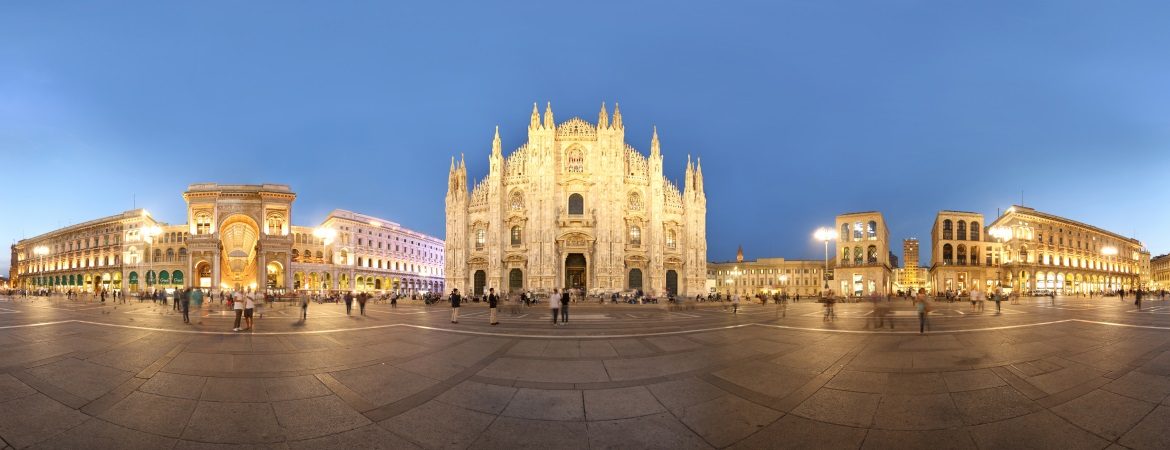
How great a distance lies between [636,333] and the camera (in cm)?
1486

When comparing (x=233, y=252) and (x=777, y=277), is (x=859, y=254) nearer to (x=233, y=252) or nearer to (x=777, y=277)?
(x=777, y=277)

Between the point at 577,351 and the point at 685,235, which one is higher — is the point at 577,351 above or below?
below

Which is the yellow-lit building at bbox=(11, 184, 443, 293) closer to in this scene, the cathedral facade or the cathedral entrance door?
the cathedral facade

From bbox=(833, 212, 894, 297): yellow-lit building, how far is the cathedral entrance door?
38021 millimetres

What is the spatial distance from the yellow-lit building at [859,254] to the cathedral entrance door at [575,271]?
38.0 meters

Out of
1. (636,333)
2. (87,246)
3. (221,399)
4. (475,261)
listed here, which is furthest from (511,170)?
(87,246)

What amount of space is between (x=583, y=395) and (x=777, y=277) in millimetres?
116927

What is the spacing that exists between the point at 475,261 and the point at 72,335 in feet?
144

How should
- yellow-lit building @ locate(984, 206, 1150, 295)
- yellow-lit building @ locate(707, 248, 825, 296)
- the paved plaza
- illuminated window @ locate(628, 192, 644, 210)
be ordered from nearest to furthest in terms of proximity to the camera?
the paved plaza
illuminated window @ locate(628, 192, 644, 210)
yellow-lit building @ locate(984, 206, 1150, 295)
yellow-lit building @ locate(707, 248, 825, 296)

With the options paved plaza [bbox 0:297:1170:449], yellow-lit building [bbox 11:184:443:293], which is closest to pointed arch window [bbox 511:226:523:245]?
yellow-lit building [bbox 11:184:443:293]

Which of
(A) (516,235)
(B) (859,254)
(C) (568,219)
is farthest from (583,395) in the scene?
(B) (859,254)

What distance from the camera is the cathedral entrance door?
5638cm

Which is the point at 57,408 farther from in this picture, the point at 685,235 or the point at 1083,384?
the point at 685,235

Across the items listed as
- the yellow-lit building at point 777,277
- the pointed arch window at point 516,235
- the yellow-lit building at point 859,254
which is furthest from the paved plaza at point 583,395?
the yellow-lit building at point 777,277
